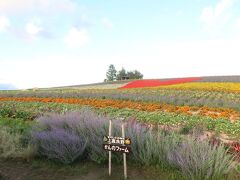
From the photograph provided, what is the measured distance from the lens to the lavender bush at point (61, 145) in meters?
7.22

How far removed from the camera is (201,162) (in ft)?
19.7

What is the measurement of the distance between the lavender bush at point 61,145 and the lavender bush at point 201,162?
1853 millimetres

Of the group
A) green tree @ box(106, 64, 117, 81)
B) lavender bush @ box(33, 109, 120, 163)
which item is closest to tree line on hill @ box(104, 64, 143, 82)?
green tree @ box(106, 64, 117, 81)

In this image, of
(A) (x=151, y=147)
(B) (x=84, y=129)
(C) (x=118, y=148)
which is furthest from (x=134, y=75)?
(C) (x=118, y=148)

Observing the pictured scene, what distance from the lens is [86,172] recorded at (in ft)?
22.2

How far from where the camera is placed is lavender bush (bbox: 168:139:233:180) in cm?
594

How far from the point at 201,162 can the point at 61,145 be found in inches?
105

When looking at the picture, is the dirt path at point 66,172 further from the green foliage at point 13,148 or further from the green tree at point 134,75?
the green tree at point 134,75

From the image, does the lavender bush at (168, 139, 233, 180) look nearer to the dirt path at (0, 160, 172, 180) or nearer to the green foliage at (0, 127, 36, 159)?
the dirt path at (0, 160, 172, 180)

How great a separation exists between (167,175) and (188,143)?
637 mm

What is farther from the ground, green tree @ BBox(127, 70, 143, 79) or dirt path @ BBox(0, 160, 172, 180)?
green tree @ BBox(127, 70, 143, 79)

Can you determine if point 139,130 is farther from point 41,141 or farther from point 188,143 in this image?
point 41,141

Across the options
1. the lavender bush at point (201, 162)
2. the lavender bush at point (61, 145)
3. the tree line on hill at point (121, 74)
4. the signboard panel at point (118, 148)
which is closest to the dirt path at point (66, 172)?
the lavender bush at point (61, 145)

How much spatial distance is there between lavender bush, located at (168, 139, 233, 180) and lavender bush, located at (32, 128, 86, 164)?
185 centimetres
